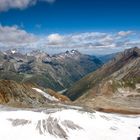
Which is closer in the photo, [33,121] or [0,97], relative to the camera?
[33,121]

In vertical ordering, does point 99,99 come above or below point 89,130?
below

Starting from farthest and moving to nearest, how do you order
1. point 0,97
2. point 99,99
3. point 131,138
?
point 99,99, point 0,97, point 131,138

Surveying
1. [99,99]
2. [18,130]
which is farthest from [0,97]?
[99,99]

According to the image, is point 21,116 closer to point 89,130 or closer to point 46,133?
point 46,133

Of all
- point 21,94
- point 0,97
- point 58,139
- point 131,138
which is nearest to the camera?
point 58,139

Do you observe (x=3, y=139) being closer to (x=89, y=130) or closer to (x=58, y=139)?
(x=58, y=139)

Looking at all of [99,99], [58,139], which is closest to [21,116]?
[58,139]
